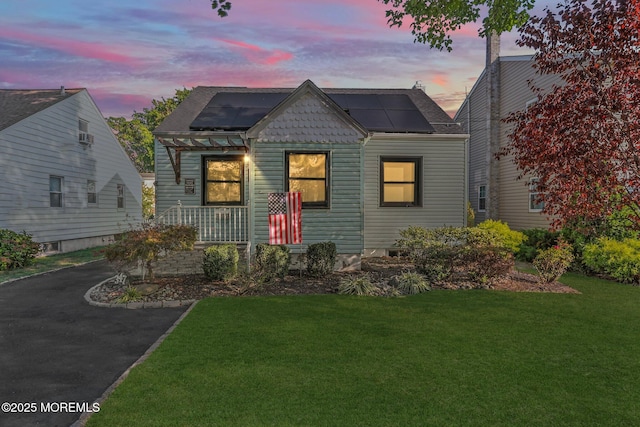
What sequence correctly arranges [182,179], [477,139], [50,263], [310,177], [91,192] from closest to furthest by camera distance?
[310,177] → [182,179] → [50,263] → [91,192] → [477,139]

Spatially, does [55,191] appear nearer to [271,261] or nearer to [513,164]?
[271,261]

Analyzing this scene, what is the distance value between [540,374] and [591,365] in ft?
2.92

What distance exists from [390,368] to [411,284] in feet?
14.9

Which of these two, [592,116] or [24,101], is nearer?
[592,116]

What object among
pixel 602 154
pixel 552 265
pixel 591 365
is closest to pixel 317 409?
pixel 591 365

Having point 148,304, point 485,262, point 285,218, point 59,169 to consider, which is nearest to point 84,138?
point 59,169

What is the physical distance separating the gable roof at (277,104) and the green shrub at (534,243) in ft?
15.8

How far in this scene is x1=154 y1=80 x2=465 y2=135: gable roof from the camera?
44.1 ft

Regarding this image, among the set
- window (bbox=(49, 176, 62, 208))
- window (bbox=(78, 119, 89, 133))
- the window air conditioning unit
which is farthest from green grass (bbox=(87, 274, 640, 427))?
window (bbox=(78, 119, 89, 133))

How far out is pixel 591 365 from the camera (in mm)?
4906

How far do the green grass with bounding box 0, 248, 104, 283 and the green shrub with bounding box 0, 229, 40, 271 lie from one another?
0.91 feet

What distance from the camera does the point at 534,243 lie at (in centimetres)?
1434

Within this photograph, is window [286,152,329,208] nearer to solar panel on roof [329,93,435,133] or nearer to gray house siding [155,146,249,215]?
gray house siding [155,146,249,215]

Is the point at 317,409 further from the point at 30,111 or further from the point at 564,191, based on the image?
the point at 30,111
